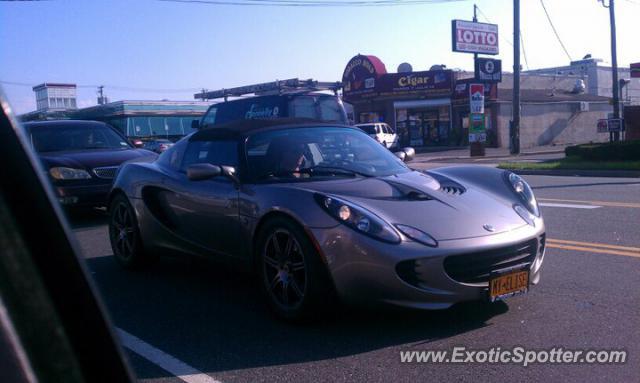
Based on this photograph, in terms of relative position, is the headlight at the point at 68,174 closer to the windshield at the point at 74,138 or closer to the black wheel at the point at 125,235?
the windshield at the point at 74,138

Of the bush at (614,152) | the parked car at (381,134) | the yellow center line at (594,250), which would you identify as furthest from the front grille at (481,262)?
the parked car at (381,134)

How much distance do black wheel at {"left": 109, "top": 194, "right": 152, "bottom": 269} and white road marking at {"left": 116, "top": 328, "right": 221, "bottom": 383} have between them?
5.94 ft

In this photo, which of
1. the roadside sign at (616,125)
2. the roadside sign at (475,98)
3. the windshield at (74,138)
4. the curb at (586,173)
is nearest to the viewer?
the windshield at (74,138)

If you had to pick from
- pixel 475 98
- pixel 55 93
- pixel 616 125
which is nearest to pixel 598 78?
pixel 475 98

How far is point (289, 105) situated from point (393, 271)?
34.8 ft

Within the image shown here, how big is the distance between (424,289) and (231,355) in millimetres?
1266

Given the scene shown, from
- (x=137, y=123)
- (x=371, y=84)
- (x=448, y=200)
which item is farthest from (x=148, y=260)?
(x=371, y=84)

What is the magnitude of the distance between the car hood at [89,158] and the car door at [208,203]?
13.3ft

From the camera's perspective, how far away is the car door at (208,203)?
17.2 feet

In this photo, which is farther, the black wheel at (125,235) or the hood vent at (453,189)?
the black wheel at (125,235)

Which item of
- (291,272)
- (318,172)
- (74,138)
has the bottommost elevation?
(291,272)

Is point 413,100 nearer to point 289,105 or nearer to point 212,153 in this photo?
point 289,105

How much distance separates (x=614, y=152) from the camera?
19.8 metres

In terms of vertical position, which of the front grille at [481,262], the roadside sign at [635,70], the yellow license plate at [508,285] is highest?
the roadside sign at [635,70]
